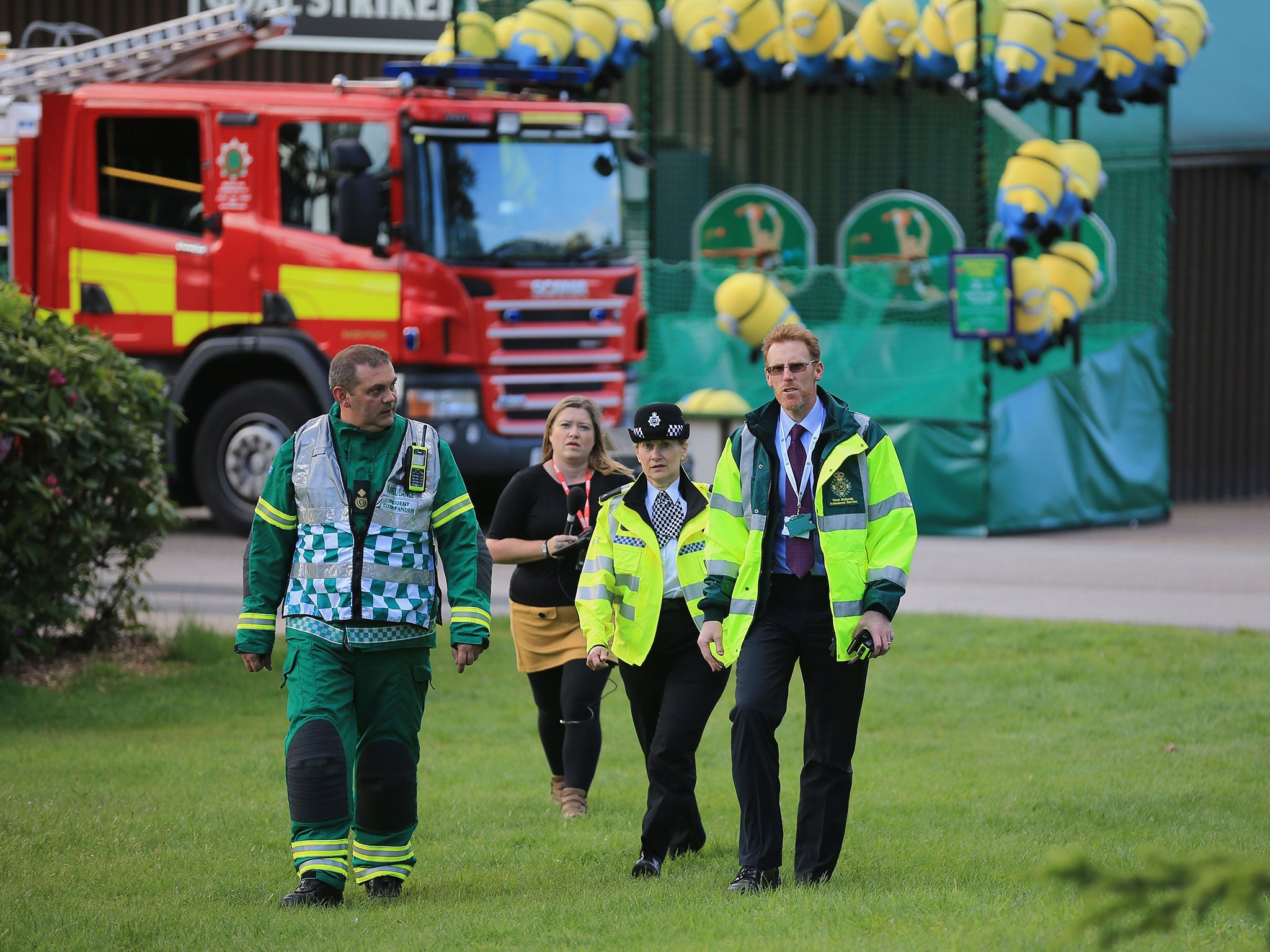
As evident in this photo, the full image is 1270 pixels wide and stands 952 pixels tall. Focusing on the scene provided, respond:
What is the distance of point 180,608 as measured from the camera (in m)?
10.2

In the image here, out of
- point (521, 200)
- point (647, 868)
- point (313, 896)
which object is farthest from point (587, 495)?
point (521, 200)

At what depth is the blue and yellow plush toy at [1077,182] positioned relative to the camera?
14.0m

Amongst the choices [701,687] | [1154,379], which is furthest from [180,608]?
[1154,379]

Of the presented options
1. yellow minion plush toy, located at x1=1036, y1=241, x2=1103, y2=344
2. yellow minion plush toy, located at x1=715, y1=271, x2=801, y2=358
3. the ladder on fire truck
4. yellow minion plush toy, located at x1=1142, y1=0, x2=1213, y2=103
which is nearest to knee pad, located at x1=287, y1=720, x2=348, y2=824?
the ladder on fire truck

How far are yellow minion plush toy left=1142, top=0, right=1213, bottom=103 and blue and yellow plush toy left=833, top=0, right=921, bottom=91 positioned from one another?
2483 mm

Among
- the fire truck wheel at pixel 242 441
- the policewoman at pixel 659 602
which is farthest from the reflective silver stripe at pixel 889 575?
the fire truck wheel at pixel 242 441

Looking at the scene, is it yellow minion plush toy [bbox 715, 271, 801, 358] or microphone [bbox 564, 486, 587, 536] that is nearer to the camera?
microphone [bbox 564, 486, 587, 536]

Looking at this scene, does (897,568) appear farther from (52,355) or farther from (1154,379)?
(1154,379)

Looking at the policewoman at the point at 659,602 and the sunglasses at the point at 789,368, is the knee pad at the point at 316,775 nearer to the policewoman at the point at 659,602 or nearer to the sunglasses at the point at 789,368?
the policewoman at the point at 659,602

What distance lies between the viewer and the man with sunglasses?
193 inches

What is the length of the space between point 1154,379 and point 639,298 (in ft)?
17.0

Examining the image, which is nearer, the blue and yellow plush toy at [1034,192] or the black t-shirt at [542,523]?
the black t-shirt at [542,523]

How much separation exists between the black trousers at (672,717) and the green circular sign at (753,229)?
13119 mm

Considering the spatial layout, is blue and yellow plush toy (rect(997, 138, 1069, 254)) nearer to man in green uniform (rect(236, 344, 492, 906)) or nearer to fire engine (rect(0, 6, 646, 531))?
fire engine (rect(0, 6, 646, 531))
